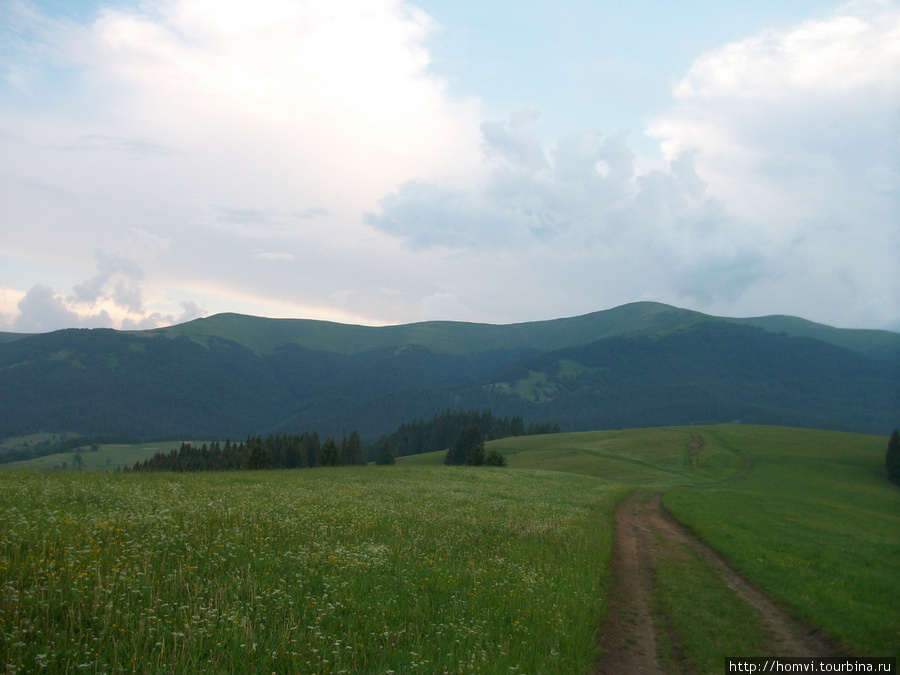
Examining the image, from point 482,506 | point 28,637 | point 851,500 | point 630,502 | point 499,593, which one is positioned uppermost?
Result: point 28,637

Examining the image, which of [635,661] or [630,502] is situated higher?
[635,661]

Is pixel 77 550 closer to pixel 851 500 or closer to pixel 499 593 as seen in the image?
pixel 499 593

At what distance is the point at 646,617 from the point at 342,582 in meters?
7.87

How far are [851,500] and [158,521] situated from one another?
7036cm

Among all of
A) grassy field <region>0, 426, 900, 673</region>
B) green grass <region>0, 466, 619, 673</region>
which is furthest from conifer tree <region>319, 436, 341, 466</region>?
green grass <region>0, 466, 619, 673</region>

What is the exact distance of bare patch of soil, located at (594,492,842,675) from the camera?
9930mm

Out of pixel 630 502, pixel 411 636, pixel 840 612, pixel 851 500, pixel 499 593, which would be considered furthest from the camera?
pixel 851 500

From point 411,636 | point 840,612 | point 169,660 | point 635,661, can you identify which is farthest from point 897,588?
point 169,660

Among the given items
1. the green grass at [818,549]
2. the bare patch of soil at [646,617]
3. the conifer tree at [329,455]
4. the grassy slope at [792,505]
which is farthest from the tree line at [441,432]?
the bare patch of soil at [646,617]

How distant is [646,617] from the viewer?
12.2 m

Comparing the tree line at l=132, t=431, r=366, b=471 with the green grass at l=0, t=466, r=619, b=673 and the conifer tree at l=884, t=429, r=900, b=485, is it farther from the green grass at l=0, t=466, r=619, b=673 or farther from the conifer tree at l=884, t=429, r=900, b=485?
the conifer tree at l=884, t=429, r=900, b=485

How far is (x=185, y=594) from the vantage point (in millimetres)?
8766

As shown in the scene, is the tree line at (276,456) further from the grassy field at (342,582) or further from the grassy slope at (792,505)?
the grassy field at (342,582)

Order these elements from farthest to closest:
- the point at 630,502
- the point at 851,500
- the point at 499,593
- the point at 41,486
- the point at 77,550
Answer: the point at 851,500
the point at 630,502
the point at 41,486
the point at 499,593
the point at 77,550
